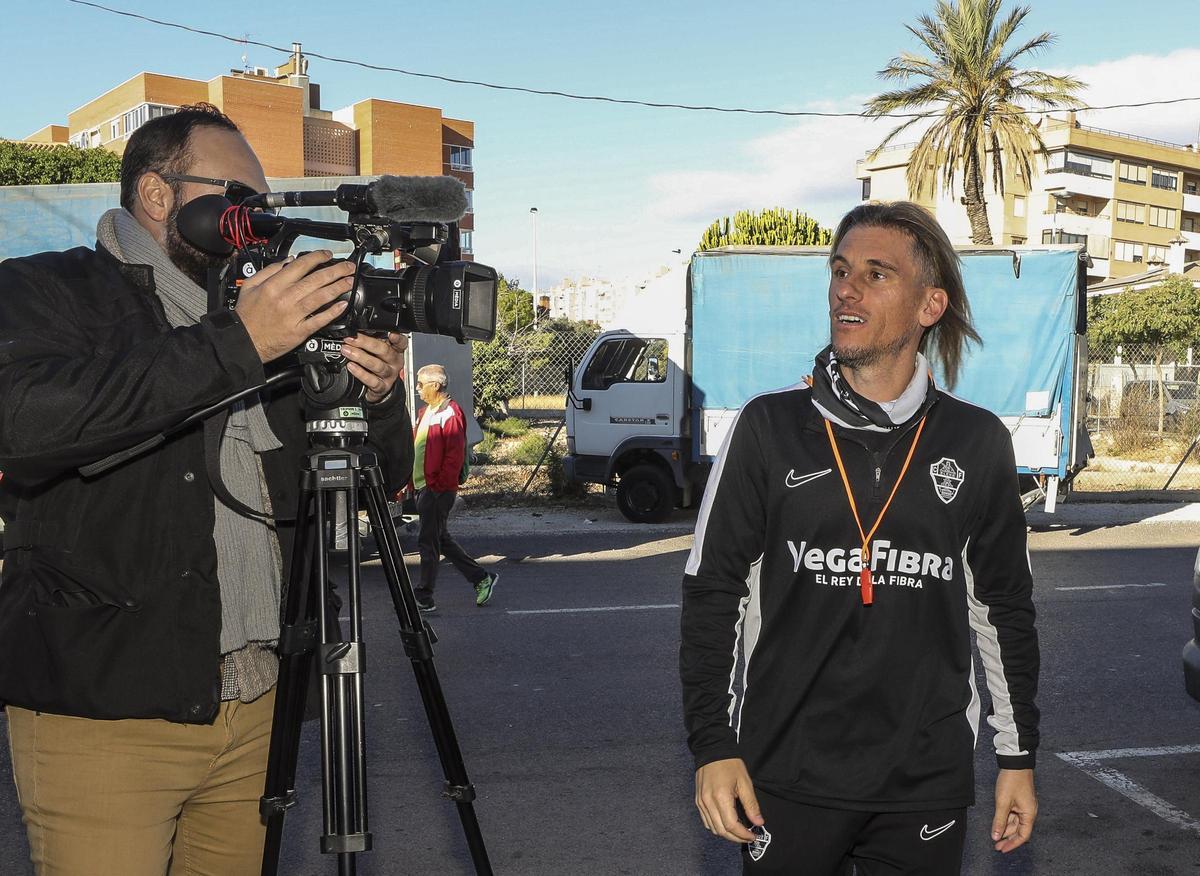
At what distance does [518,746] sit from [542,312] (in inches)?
3430

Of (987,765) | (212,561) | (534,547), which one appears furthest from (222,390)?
(534,547)

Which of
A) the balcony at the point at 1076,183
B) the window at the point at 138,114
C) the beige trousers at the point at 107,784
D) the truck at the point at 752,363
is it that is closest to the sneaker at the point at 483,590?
the truck at the point at 752,363

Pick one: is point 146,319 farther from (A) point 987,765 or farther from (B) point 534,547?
(B) point 534,547

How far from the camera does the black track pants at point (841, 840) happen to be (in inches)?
88.5

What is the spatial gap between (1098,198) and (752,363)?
6647cm

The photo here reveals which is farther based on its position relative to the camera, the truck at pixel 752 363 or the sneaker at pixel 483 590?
the truck at pixel 752 363

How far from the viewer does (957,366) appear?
2.70 meters

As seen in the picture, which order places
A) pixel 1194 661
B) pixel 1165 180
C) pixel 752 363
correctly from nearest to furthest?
1. pixel 1194 661
2. pixel 752 363
3. pixel 1165 180

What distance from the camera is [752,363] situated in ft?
43.6

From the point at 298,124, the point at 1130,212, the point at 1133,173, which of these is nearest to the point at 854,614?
the point at 298,124

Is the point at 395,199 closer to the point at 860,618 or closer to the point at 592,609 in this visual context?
the point at 860,618

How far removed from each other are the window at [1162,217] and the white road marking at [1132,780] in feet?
256

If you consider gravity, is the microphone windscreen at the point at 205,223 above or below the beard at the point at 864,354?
above

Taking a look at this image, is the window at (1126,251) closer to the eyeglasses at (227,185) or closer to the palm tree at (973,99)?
the palm tree at (973,99)
